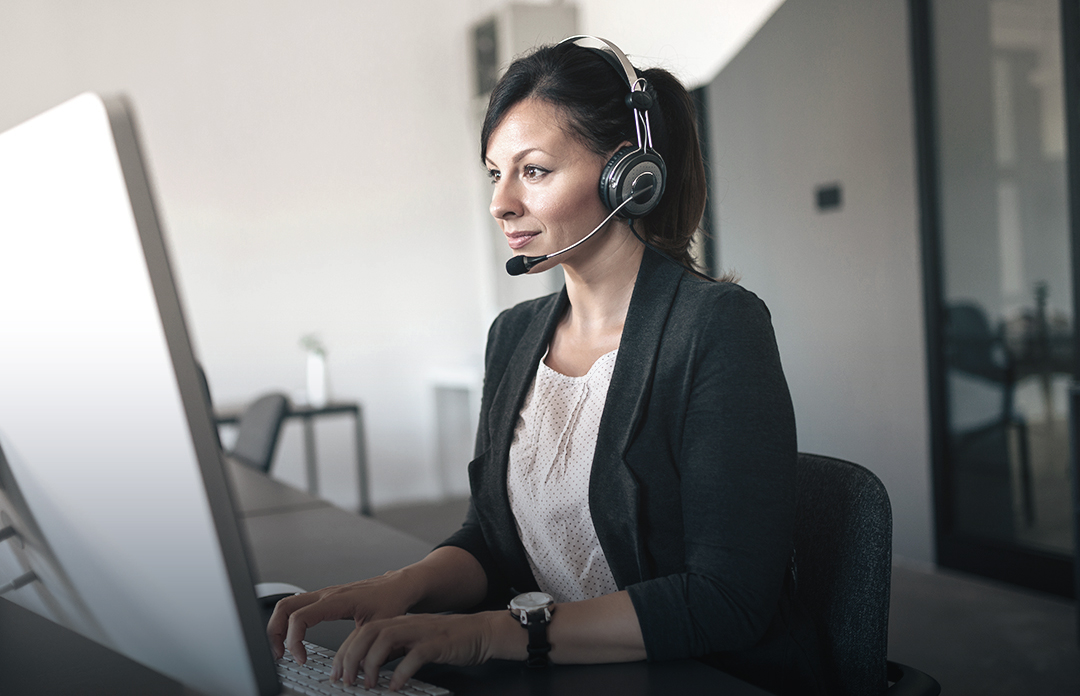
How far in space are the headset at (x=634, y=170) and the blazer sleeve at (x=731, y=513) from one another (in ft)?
0.80

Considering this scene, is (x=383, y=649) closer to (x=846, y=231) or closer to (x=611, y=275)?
(x=611, y=275)

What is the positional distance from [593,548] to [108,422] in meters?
0.63

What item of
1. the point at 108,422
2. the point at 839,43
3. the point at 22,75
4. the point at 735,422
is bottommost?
the point at 735,422

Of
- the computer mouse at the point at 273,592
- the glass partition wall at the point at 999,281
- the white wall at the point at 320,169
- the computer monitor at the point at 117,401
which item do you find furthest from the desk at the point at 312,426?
the computer monitor at the point at 117,401

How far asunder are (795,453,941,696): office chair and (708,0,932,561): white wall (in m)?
2.25

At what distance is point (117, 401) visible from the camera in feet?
1.34

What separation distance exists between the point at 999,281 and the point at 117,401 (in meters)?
2.88

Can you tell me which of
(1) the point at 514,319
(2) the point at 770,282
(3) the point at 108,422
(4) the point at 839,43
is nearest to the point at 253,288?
(2) the point at 770,282

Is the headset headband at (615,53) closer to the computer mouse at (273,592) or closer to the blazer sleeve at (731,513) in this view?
the blazer sleeve at (731,513)

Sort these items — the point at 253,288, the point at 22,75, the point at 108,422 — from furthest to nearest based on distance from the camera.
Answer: the point at 253,288, the point at 22,75, the point at 108,422

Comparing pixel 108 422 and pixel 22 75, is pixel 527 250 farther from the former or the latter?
pixel 22 75

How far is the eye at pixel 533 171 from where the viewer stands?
1002 mm

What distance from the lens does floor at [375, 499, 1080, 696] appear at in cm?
204

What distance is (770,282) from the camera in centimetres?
343
